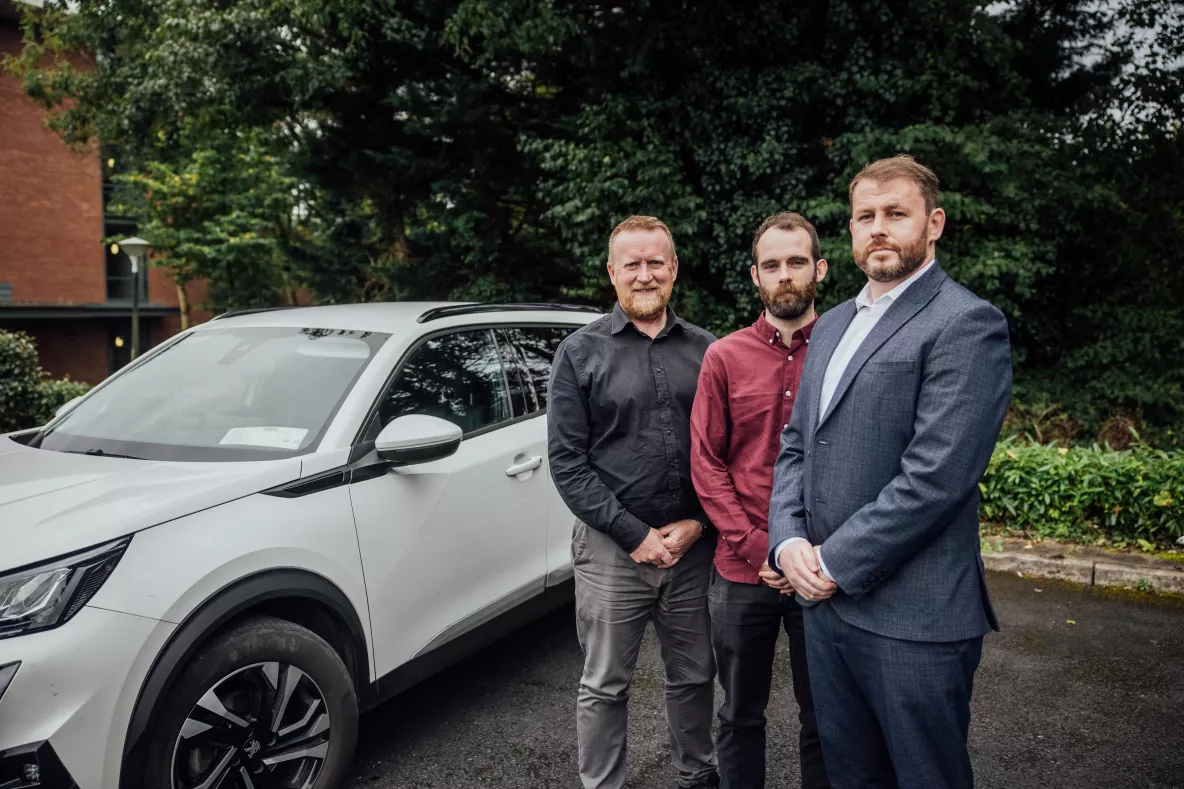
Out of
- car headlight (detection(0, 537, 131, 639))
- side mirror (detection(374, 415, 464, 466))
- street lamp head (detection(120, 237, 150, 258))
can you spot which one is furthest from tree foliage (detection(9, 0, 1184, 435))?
car headlight (detection(0, 537, 131, 639))

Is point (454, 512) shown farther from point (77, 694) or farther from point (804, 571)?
point (804, 571)

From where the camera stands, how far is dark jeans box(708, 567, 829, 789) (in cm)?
261

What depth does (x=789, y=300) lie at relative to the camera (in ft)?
8.64

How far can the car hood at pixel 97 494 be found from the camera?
7.52 ft

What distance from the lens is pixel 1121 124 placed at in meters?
8.60

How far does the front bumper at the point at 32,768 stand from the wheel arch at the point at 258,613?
0.54 ft

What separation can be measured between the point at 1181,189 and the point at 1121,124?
88cm

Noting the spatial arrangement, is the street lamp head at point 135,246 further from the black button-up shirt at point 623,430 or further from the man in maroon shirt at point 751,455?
the man in maroon shirt at point 751,455

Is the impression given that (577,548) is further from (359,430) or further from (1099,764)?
(1099,764)

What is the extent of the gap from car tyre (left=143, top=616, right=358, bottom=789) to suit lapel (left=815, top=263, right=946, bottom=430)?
1822 mm

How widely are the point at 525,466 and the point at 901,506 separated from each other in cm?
212

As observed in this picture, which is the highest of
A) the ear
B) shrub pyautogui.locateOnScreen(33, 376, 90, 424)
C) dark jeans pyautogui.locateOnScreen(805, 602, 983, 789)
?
the ear

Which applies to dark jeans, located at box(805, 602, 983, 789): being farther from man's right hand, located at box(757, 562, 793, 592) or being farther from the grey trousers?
the grey trousers

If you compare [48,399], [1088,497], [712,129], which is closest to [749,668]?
[1088,497]
